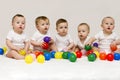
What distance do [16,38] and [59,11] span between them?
1058mm

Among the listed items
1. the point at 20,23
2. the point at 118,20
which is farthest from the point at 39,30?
the point at 118,20

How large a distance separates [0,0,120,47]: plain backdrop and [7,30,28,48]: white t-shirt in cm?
91

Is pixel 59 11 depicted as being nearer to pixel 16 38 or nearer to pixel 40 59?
pixel 16 38

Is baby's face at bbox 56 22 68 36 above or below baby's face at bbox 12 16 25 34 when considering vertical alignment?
below

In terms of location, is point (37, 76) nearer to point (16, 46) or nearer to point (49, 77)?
point (49, 77)

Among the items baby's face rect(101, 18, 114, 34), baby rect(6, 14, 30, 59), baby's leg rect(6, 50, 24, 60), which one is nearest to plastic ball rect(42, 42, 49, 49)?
baby rect(6, 14, 30, 59)

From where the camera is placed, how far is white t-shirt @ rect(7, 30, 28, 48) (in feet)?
8.01

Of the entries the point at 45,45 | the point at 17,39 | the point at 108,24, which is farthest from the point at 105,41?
A: the point at 17,39

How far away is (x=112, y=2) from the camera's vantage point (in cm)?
348

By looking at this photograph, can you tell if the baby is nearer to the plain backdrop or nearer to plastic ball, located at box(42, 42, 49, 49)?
plastic ball, located at box(42, 42, 49, 49)

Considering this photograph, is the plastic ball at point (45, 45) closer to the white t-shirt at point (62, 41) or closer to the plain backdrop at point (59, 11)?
the white t-shirt at point (62, 41)

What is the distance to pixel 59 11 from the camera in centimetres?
343

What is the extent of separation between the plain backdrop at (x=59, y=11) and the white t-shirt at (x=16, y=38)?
913 mm

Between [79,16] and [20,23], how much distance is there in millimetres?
1130
